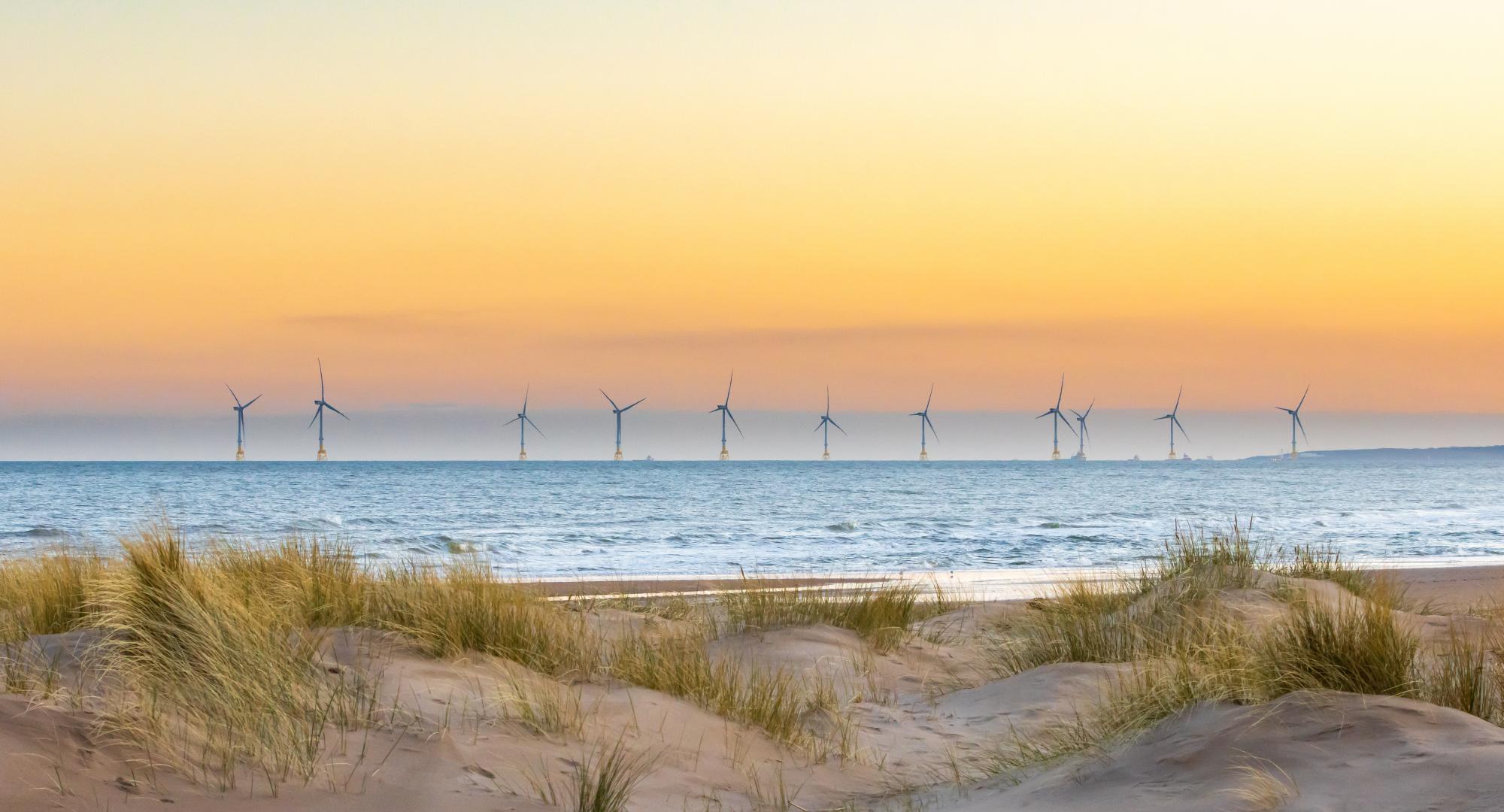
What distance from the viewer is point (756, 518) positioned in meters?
48.8

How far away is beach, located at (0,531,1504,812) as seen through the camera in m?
5.21

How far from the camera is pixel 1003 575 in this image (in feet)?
75.4

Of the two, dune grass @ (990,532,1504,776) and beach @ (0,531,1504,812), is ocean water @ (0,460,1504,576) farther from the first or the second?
dune grass @ (990,532,1504,776)

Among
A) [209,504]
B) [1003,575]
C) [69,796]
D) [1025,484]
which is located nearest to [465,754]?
[69,796]

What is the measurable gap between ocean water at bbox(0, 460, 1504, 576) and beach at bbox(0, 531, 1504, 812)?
3012 mm

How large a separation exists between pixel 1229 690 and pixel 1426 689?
1.09m

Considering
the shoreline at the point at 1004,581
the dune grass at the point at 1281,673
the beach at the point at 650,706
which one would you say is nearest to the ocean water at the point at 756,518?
the shoreline at the point at 1004,581

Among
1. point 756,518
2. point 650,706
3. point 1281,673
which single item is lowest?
point 756,518

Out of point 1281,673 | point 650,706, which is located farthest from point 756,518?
point 1281,673

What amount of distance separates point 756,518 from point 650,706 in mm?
41487

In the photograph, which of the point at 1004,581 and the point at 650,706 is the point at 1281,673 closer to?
the point at 650,706

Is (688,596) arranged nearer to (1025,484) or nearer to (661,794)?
(661,794)

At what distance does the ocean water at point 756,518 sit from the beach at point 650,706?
9.88 feet

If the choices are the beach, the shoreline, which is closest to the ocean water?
the shoreline
